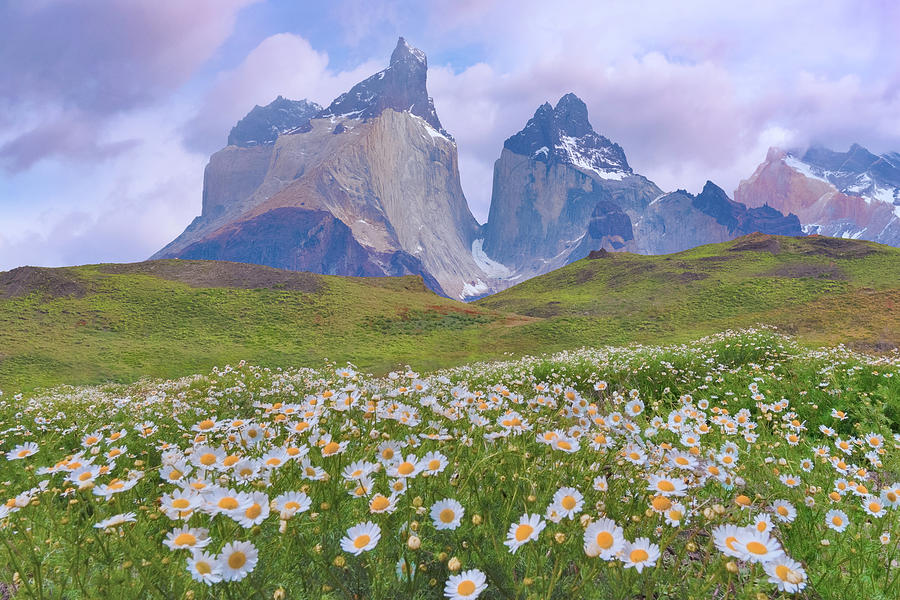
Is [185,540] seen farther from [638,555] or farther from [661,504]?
[661,504]

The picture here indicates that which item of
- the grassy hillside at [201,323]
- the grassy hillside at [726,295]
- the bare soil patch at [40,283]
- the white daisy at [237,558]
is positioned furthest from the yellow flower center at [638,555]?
the bare soil patch at [40,283]

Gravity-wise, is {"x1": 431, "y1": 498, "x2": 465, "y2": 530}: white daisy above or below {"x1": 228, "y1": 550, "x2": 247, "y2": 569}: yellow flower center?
Answer: below

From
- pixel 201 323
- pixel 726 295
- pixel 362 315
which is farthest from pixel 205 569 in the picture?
pixel 726 295

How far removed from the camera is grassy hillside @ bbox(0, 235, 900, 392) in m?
22.1

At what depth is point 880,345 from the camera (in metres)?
19.5

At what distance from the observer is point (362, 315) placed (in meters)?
31.2

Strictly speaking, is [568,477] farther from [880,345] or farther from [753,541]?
[880,345]

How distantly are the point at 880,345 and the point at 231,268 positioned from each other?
42857mm

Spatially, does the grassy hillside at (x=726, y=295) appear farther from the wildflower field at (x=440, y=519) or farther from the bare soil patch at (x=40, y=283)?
the bare soil patch at (x=40, y=283)

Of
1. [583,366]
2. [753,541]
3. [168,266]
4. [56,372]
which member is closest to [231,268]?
[168,266]

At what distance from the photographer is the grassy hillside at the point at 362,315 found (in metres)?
22.1

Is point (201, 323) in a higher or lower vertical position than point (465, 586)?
higher

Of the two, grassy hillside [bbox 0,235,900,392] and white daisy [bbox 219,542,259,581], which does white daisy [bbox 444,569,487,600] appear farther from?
grassy hillside [bbox 0,235,900,392]

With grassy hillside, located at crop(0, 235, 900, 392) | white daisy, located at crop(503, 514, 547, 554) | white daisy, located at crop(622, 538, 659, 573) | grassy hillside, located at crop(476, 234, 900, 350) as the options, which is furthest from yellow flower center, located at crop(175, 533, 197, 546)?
grassy hillside, located at crop(476, 234, 900, 350)
